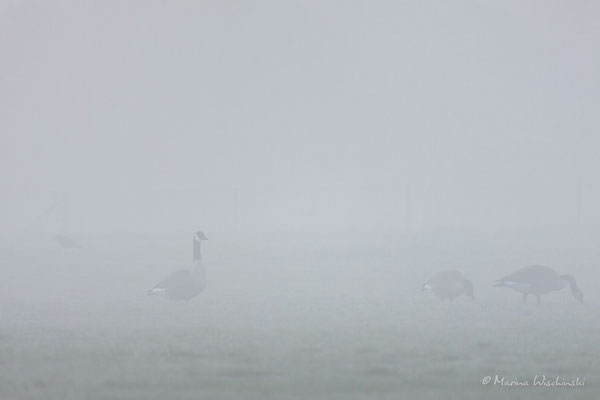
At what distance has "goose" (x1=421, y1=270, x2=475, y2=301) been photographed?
19.3 metres

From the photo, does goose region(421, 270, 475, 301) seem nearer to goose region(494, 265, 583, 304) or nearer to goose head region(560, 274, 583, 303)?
goose region(494, 265, 583, 304)

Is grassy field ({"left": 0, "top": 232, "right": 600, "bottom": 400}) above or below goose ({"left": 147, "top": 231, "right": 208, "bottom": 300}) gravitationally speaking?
below

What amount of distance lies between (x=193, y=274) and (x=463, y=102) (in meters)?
147

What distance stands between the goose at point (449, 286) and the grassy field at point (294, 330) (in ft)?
0.96

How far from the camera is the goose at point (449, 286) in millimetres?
19344

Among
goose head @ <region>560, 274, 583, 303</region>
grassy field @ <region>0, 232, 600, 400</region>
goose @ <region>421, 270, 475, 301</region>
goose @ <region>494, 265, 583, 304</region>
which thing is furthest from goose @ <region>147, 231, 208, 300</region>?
goose head @ <region>560, 274, 583, 303</region>

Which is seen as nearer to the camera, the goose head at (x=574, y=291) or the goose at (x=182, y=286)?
the goose at (x=182, y=286)

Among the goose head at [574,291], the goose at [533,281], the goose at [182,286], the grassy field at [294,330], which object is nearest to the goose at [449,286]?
the grassy field at [294,330]

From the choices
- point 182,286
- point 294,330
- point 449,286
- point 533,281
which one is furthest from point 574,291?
point 182,286

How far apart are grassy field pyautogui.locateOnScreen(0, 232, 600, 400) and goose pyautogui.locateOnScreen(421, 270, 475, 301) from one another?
291 millimetres

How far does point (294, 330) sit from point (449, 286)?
18.0 feet

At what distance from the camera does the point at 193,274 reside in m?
19.4

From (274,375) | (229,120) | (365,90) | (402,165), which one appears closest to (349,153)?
(402,165)

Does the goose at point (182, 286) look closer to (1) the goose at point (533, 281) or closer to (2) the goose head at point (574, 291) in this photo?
(1) the goose at point (533, 281)
